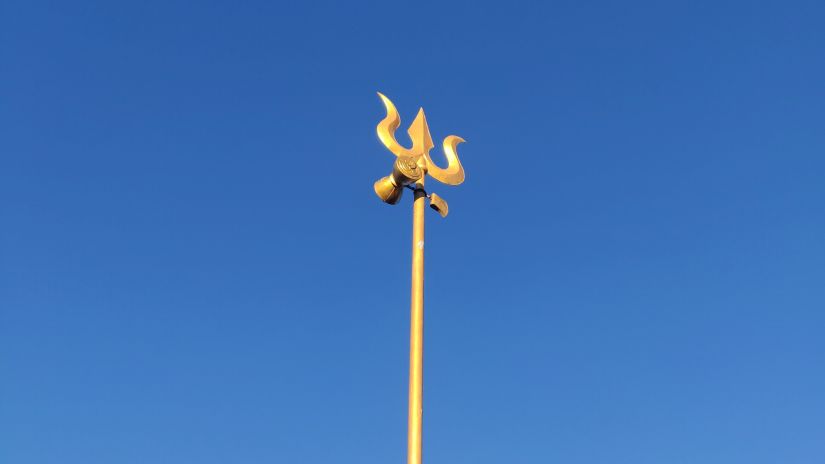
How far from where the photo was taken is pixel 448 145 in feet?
35.3

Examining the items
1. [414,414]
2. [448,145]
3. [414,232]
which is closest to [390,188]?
[414,232]

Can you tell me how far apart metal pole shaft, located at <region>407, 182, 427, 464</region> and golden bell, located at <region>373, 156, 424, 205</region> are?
0.45 ft

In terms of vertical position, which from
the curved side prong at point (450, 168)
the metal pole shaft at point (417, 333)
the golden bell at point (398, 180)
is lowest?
the metal pole shaft at point (417, 333)

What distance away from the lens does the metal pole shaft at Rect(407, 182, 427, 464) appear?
849 centimetres

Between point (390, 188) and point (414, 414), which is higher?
point (390, 188)

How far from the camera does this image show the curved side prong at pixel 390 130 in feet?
Result: 32.7

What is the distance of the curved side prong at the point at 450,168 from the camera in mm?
10156

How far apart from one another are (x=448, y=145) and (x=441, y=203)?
37.1 inches

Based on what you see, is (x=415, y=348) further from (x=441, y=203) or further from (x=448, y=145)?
(x=448, y=145)

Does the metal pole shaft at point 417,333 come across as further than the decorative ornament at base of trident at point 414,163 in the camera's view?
No

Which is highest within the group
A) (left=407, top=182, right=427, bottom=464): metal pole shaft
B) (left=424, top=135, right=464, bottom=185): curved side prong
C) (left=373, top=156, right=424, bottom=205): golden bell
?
(left=424, top=135, right=464, bottom=185): curved side prong

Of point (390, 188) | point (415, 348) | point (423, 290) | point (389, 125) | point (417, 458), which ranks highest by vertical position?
point (389, 125)

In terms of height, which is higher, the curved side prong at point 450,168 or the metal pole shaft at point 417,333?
the curved side prong at point 450,168

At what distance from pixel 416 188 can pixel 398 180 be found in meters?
0.23
